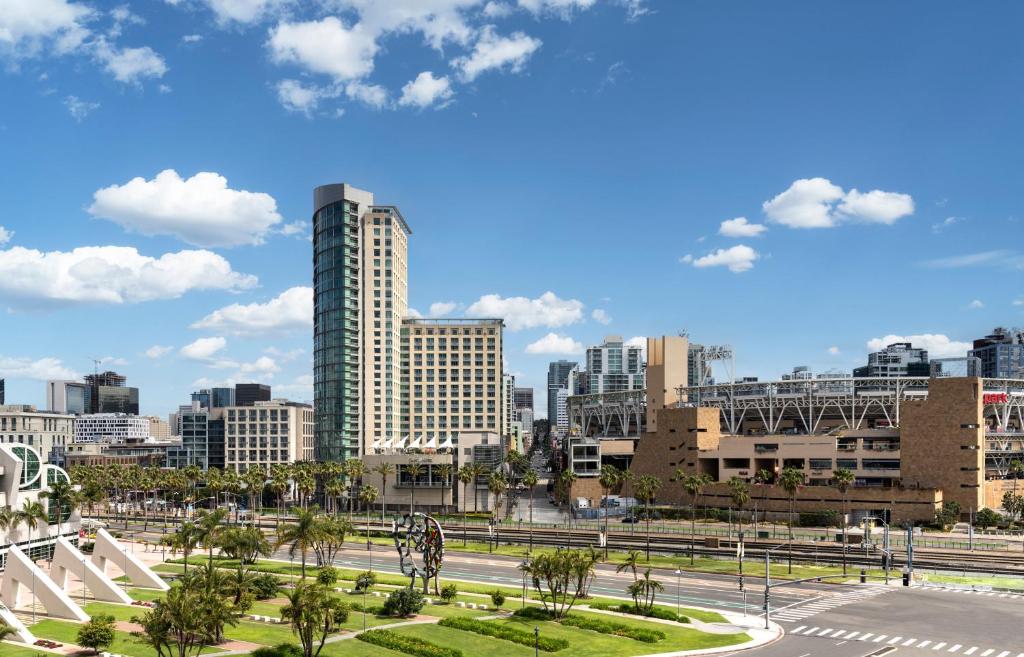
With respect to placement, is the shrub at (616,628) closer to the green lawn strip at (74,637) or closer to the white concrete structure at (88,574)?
the green lawn strip at (74,637)

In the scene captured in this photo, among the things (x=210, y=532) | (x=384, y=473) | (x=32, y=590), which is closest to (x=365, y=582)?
(x=210, y=532)

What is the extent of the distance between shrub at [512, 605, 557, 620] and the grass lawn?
2.01 m

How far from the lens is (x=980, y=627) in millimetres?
83438

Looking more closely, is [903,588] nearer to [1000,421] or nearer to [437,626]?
[437,626]

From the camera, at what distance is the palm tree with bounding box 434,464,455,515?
182625mm

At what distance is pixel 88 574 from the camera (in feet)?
306

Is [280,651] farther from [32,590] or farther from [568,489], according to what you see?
[568,489]

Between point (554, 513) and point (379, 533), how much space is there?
4214 cm

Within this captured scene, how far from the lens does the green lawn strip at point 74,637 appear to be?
2837 inches

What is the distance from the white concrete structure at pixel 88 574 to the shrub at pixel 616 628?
153 ft

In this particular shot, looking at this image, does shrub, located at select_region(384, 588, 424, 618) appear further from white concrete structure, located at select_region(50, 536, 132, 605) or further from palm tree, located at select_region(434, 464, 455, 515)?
palm tree, located at select_region(434, 464, 455, 515)

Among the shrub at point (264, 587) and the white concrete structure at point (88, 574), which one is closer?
the white concrete structure at point (88, 574)

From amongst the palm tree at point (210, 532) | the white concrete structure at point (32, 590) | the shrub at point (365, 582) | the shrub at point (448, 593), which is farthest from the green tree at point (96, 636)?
the shrub at point (448, 593)

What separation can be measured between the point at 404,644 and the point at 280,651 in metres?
10.4
